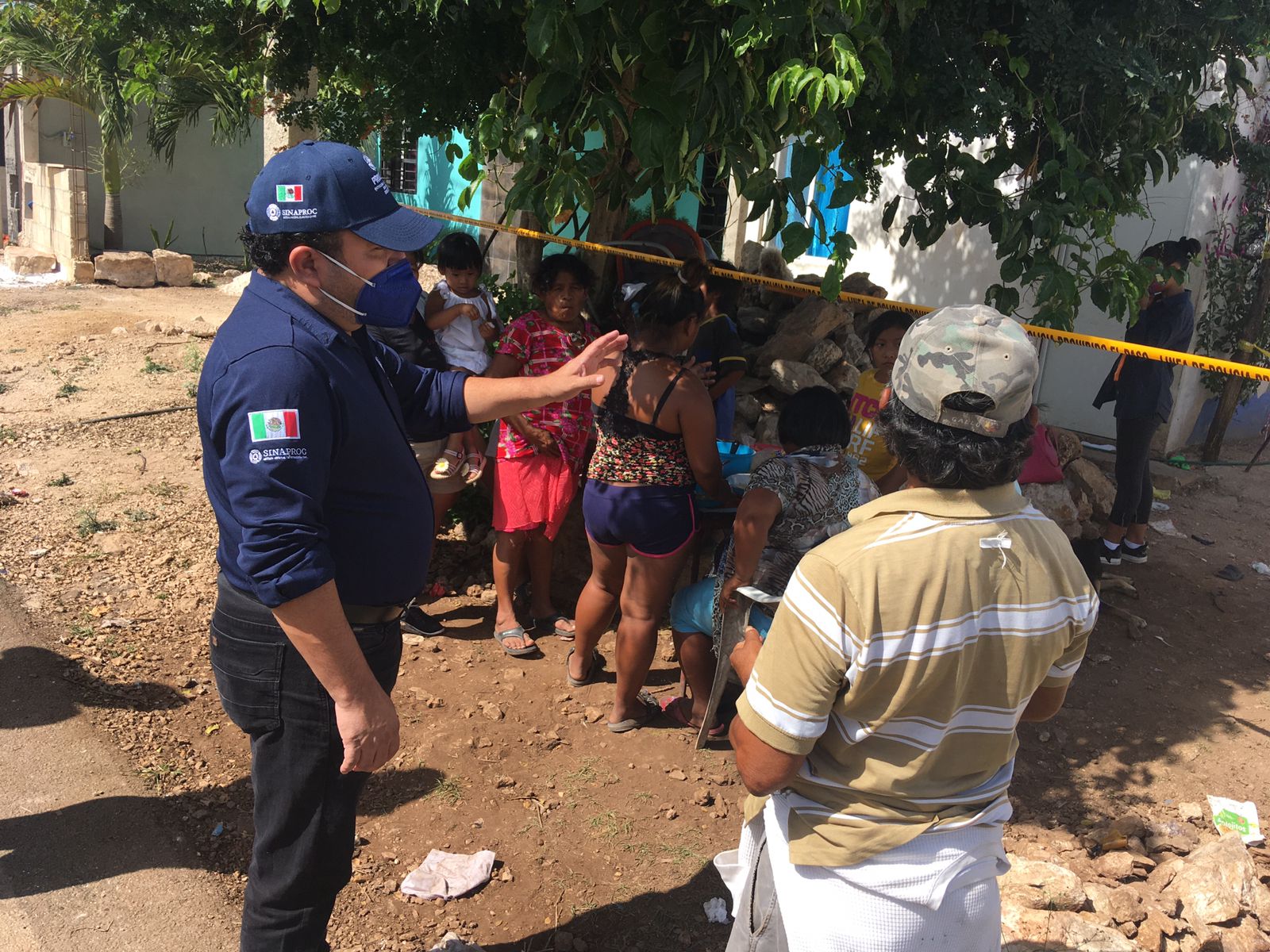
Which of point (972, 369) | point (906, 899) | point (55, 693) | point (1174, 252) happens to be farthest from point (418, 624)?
point (1174, 252)

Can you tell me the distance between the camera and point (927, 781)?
1.75 metres

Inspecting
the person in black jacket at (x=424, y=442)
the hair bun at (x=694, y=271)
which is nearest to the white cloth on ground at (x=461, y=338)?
the person in black jacket at (x=424, y=442)

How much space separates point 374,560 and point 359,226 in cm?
73

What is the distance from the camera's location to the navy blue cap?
2.05 metres

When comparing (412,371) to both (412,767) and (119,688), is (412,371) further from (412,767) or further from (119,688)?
(119,688)

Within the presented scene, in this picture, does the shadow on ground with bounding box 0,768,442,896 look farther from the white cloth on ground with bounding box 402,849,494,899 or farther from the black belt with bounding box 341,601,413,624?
the black belt with bounding box 341,601,413,624

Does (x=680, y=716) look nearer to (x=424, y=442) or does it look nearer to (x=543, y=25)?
(x=424, y=442)

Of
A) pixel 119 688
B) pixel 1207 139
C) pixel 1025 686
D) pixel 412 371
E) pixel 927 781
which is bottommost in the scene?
pixel 119 688

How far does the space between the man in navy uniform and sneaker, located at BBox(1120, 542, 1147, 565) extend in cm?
531

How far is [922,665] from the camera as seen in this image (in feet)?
5.41

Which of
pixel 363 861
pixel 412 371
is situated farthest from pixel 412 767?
pixel 412 371

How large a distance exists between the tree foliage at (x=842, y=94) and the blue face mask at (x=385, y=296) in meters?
1.21

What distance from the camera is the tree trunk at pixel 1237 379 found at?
8359 millimetres

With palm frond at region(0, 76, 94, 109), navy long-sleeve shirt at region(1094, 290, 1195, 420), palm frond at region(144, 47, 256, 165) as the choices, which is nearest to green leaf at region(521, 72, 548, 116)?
navy long-sleeve shirt at region(1094, 290, 1195, 420)
